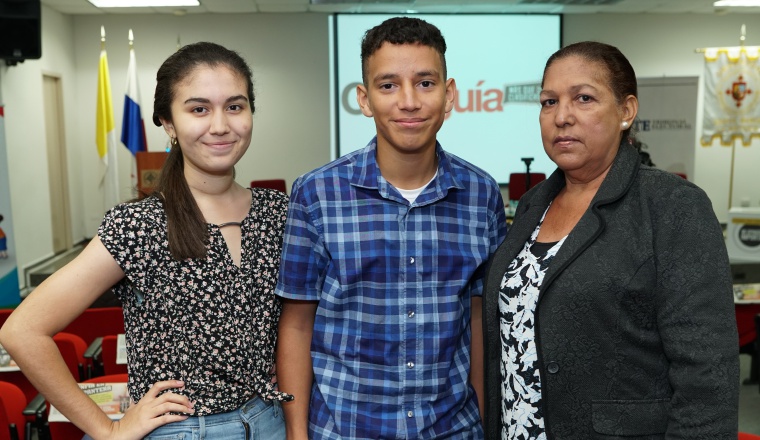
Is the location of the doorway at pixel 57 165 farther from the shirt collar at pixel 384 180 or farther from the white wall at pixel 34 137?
the shirt collar at pixel 384 180

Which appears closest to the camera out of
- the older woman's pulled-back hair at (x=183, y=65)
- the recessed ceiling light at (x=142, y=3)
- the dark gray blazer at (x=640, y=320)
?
the dark gray blazer at (x=640, y=320)

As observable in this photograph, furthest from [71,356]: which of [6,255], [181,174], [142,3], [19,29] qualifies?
[142,3]

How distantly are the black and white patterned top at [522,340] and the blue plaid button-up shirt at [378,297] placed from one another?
114mm

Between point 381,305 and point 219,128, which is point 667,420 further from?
point 219,128

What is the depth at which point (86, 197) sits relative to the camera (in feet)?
33.9

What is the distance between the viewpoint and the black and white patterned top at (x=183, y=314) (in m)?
1.57

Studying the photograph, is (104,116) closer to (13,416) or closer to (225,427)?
(13,416)

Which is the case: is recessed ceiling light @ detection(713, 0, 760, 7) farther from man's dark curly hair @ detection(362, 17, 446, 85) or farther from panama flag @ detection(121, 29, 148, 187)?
man's dark curly hair @ detection(362, 17, 446, 85)

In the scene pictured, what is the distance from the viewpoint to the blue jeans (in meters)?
1.57

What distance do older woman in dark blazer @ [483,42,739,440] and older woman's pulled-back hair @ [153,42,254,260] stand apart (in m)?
0.75

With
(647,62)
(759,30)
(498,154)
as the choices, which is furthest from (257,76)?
(759,30)

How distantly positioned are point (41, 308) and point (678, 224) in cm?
140

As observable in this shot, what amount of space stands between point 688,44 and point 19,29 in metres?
9.97

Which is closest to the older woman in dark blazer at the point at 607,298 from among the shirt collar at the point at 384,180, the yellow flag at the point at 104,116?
the shirt collar at the point at 384,180
